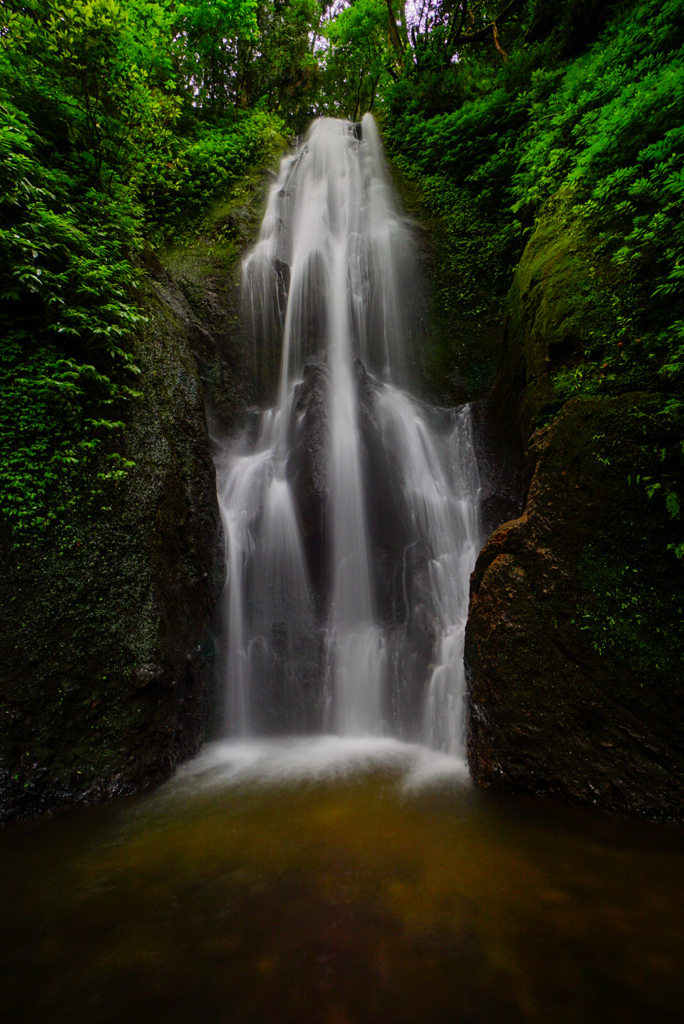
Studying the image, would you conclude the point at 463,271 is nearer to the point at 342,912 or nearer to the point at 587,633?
the point at 587,633

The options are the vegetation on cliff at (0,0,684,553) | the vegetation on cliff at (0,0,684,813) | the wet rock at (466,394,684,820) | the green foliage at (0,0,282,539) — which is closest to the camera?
the wet rock at (466,394,684,820)

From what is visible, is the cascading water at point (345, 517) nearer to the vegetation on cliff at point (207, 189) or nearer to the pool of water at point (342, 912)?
the pool of water at point (342, 912)

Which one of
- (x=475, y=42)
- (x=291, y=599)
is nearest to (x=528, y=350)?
(x=291, y=599)

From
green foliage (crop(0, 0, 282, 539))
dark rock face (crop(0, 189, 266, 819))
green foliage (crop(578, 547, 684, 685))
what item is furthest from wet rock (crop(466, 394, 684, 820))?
green foliage (crop(0, 0, 282, 539))

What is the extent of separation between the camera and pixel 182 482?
5.22m

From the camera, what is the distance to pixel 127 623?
164 inches

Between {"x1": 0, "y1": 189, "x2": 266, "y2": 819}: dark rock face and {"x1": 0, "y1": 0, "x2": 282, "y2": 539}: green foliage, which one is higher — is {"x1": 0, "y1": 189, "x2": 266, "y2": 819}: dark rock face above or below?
below

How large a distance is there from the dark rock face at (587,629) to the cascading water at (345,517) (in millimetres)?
1122

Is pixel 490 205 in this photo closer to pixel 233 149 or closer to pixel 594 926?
pixel 233 149

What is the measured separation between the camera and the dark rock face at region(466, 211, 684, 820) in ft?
10.6

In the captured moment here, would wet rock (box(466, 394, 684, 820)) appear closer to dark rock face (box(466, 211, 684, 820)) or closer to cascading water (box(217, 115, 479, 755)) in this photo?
dark rock face (box(466, 211, 684, 820))

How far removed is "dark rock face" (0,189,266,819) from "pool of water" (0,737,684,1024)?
17.5 inches

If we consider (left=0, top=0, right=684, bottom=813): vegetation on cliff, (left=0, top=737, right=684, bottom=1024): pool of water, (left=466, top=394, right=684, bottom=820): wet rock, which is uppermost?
(left=0, top=0, right=684, bottom=813): vegetation on cliff

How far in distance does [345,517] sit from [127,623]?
324 centimetres
